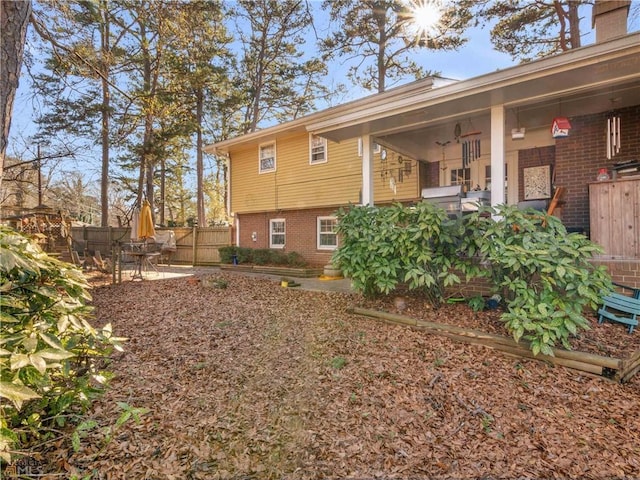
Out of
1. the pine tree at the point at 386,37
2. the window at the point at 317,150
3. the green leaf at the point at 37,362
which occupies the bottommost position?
the green leaf at the point at 37,362

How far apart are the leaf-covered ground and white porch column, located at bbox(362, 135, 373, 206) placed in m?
2.72

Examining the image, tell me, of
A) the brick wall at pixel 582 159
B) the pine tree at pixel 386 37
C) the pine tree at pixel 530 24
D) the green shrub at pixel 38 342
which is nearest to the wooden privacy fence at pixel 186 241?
the pine tree at pixel 386 37

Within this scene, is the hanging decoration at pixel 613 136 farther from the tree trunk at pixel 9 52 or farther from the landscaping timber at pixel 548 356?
the tree trunk at pixel 9 52

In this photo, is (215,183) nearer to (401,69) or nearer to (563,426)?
(401,69)

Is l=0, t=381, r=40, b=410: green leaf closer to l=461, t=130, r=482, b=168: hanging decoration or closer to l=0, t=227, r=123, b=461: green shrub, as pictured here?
l=0, t=227, r=123, b=461: green shrub

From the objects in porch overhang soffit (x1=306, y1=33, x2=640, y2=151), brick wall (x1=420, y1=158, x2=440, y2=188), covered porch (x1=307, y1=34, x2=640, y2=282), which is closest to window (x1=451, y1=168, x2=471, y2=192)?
covered porch (x1=307, y1=34, x2=640, y2=282)

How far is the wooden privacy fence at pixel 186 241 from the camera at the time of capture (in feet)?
48.2

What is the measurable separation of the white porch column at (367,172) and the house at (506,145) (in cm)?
2

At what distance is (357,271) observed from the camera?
5.05 metres

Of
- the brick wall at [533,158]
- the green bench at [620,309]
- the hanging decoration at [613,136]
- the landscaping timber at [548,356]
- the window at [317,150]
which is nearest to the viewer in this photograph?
the landscaping timber at [548,356]

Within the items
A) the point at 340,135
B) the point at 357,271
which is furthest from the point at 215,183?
the point at 357,271

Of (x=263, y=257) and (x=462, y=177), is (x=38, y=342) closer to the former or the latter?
(x=462, y=177)

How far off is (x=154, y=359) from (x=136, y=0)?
38.8ft

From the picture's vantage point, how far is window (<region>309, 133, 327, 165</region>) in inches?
437
